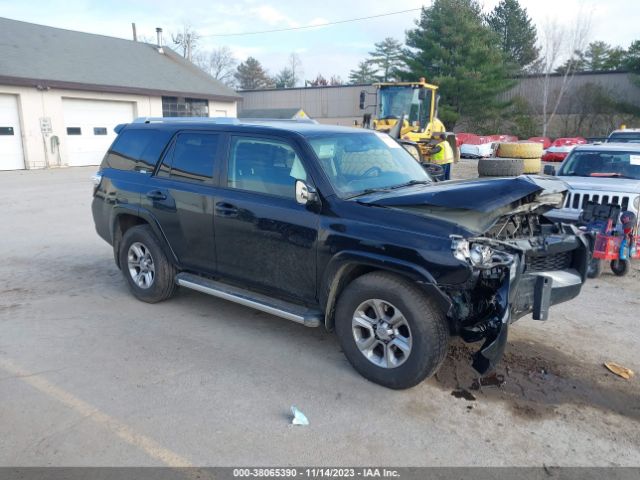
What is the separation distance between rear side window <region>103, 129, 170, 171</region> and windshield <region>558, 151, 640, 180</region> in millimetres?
6277

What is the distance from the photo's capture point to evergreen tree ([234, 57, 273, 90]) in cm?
8394

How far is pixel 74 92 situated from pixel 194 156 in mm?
21511

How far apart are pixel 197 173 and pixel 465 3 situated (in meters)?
39.8

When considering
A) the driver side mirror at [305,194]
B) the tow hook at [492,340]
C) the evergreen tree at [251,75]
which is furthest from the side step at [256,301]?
the evergreen tree at [251,75]

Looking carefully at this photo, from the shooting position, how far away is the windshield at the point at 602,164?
7.95m

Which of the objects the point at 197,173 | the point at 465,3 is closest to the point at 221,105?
the point at 465,3

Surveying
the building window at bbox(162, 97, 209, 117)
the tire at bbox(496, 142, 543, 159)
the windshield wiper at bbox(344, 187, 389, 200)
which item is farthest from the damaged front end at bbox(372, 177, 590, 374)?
the building window at bbox(162, 97, 209, 117)

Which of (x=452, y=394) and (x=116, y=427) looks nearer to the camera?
(x=116, y=427)

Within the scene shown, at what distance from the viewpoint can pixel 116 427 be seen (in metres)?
3.42

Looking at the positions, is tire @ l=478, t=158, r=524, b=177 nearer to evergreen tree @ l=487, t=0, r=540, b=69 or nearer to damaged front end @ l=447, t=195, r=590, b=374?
damaged front end @ l=447, t=195, r=590, b=374

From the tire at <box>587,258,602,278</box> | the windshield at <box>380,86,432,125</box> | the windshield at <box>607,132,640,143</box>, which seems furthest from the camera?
the windshield at <box>380,86,432,125</box>

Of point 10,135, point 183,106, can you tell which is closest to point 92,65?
point 183,106

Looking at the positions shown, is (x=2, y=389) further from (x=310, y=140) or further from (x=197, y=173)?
(x=310, y=140)

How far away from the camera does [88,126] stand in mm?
24656
